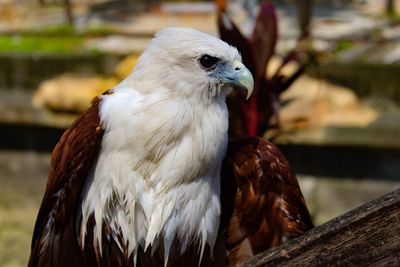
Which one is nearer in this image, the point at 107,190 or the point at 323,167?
the point at 107,190

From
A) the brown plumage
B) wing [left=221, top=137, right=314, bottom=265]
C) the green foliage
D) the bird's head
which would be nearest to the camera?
the bird's head

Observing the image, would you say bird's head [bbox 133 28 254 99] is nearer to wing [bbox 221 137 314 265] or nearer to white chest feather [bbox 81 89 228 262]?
white chest feather [bbox 81 89 228 262]

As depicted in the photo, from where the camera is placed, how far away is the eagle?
7.55 ft

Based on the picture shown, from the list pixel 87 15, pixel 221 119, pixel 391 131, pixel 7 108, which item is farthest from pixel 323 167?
pixel 87 15

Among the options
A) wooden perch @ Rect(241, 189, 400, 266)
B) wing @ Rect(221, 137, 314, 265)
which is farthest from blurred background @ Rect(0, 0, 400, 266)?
wooden perch @ Rect(241, 189, 400, 266)

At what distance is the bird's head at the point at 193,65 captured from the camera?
7.48 feet

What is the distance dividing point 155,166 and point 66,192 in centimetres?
33

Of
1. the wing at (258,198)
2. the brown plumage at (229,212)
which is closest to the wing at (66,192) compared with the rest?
the brown plumage at (229,212)

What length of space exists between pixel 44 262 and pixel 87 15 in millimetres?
6546

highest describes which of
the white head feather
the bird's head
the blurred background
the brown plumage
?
the bird's head

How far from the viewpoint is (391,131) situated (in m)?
4.69

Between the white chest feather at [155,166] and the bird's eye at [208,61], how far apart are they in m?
0.14

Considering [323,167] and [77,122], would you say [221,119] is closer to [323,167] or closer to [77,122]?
[77,122]

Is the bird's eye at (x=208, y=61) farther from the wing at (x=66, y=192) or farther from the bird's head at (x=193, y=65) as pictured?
the wing at (x=66, y=192)
